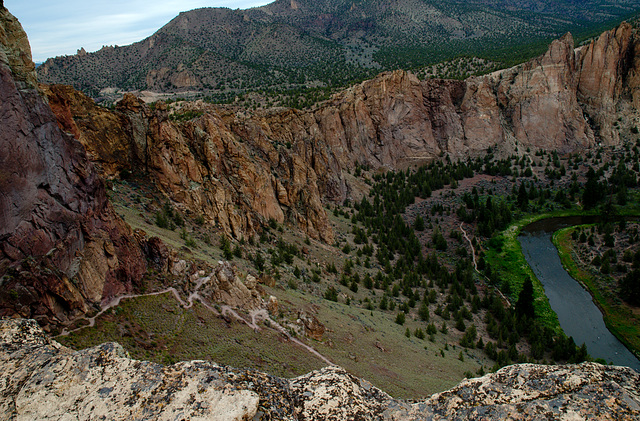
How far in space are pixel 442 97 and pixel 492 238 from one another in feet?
133

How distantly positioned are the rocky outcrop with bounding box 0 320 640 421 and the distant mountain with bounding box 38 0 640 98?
82.4 meters

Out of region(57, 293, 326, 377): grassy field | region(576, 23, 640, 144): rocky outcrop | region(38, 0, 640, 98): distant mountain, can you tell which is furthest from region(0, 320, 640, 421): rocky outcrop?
region(576, 23, 640, 144): rocky outcrop

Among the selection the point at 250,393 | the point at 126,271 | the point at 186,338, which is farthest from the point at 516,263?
the point at 250,393

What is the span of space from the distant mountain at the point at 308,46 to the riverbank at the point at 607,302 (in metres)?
60.2

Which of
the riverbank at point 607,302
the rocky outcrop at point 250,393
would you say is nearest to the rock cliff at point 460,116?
the riverbank at point 607,302

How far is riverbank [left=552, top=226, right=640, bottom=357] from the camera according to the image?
3431 cm

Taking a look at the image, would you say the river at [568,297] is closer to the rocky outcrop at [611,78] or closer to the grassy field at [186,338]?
the grassy field at [186,338]

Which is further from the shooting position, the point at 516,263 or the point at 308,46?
the point at 308,46

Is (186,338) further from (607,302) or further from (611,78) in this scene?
(611,78)

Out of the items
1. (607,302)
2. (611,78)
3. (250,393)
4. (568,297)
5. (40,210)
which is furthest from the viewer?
(611,78)

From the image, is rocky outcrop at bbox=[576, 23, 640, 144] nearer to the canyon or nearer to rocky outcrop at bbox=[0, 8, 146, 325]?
the canyon

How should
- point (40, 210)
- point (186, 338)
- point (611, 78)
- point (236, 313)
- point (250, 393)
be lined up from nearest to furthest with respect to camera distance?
point (250, 393), point (40, 210), point (186, 338), point (236, 313), point (611, 78)

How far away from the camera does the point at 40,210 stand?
1167 cm

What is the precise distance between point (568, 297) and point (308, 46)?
401ft
